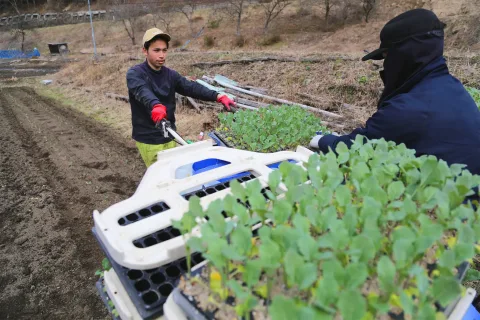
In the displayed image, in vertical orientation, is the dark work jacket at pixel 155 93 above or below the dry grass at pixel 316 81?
above

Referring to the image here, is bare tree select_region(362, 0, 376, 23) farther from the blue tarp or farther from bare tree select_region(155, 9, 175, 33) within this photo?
the blue tarp

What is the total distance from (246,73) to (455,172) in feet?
38.7

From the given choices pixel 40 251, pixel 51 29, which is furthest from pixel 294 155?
pixel 51 29

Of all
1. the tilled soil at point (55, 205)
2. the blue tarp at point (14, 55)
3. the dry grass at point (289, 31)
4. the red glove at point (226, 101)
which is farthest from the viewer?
the blue tarp at point (14, 55)

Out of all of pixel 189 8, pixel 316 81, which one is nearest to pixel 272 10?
pixel 189 8

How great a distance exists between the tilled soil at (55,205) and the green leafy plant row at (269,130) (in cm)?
204

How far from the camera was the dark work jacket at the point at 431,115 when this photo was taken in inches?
79.2

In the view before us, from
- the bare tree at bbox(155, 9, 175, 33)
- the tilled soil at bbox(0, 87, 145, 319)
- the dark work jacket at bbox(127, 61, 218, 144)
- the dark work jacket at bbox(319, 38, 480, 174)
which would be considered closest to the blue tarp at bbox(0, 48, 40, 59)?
the bare tree at bbox(155, 9, 175, 33)

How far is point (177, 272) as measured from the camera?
143 cm

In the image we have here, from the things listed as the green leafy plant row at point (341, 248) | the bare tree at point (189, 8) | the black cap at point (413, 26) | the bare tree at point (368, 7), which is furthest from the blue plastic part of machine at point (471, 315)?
the bare tree at point (189, 8)

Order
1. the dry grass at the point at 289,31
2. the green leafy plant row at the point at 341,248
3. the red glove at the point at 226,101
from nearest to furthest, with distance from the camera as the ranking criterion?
the green leafy plant row at the point at 341,248 < the red glove at the point at 226,101 < the dry grass at the point at 289,31

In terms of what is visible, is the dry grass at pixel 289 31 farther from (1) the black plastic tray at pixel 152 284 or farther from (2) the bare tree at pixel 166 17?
(1) the black plastic tray at pixel 152 284

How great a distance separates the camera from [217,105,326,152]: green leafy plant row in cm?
305

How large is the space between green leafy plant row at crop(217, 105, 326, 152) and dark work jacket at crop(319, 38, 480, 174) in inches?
35.0
